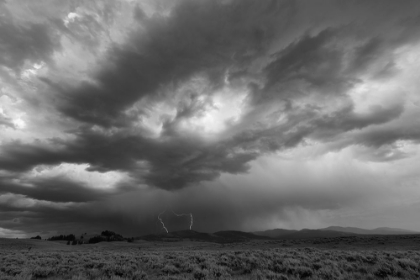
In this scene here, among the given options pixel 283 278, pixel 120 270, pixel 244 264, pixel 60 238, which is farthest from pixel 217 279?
pixel 60 238

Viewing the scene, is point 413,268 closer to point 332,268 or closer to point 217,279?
point 332,268

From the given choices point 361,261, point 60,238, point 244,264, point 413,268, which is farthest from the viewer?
point 60,238

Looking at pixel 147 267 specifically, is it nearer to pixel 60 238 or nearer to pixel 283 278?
pixel 283 278

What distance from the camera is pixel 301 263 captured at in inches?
782

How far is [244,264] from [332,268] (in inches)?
256

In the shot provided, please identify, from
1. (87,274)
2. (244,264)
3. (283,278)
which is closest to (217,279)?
(283,278)

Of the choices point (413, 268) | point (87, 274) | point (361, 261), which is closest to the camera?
point (87, 274)

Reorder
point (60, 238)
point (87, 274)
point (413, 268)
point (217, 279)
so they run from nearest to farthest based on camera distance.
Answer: point (217, 279) < point (87, 274) < point (413, 268) < point (60, 238)

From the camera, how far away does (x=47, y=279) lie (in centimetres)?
1556

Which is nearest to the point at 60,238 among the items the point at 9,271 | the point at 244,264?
the point at 9,271

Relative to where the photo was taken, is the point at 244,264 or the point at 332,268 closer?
the point at 332,268

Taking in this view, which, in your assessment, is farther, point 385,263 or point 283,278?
point 385,263

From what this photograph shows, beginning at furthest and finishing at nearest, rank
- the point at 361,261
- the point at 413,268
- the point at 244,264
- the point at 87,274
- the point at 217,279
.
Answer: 1. the point at 361,261
2. the point at 244,264
3. the point at 413,268
4. the point at 87,274
5. the point at 217,279

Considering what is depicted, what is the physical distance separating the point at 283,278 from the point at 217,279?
4.13 meters
